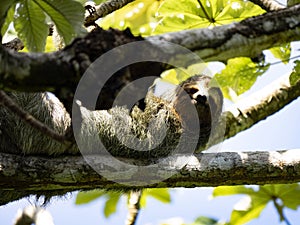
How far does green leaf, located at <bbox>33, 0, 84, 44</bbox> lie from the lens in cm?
300

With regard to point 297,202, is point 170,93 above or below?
above

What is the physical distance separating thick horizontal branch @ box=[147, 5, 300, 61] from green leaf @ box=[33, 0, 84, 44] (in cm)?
79

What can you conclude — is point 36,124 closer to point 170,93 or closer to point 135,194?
point 135,194

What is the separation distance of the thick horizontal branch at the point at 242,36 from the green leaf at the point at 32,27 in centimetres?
118

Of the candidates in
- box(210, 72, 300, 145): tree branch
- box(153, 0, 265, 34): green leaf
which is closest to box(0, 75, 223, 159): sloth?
box(210, 72, 300, 145): tree branch

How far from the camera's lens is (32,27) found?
3383mm

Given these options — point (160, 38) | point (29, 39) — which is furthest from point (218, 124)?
point (160, 38)

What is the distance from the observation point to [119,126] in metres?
5.24

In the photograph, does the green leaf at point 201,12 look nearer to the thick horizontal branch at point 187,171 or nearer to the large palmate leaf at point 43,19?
the thick horizontal branch at point 187,171

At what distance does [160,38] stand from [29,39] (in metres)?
1.30

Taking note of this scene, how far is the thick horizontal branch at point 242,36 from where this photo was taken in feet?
7.84

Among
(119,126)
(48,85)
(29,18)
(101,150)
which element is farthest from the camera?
(119,126)

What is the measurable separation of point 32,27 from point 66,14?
1.41 feet

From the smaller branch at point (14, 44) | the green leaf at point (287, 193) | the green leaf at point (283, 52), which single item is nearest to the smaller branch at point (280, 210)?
the green leaf at point (287, 193)
